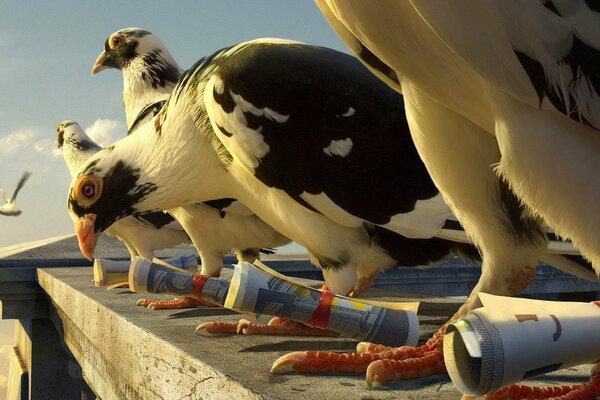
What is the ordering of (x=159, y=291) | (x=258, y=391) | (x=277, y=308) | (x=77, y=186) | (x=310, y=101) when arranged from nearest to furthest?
(x=258, y=391)
(x=277, y=308)
(x=159, y=291)
(x=310, y=101)
(x=77, y=186)

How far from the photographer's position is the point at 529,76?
145 centimetres

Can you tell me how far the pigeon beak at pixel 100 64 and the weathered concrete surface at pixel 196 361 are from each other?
2.57 metres

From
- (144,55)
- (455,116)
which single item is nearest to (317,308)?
(455,116)

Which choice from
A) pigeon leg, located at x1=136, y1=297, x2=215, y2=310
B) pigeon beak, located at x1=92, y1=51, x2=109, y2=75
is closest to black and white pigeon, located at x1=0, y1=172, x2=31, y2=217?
pigeon beak, located at x1=92, y1=51, x2=109, y2=75

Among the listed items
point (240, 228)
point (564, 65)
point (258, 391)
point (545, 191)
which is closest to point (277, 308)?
point (258, 391)

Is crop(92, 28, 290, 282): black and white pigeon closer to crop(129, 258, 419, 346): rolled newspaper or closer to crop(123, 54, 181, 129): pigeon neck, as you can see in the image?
crop(123, 54, 181, 129): pigeon neck

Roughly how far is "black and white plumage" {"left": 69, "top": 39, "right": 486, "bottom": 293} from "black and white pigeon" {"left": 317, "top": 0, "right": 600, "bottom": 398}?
4.78 feet

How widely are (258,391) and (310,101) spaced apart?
5.68ft

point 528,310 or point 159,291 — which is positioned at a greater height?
point 528,310

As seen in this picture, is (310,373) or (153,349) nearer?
(310,373)

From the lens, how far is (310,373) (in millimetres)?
1907

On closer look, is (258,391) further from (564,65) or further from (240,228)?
(240,228)

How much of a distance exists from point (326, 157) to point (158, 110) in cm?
240

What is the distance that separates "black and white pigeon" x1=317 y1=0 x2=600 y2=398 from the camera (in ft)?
4.65
